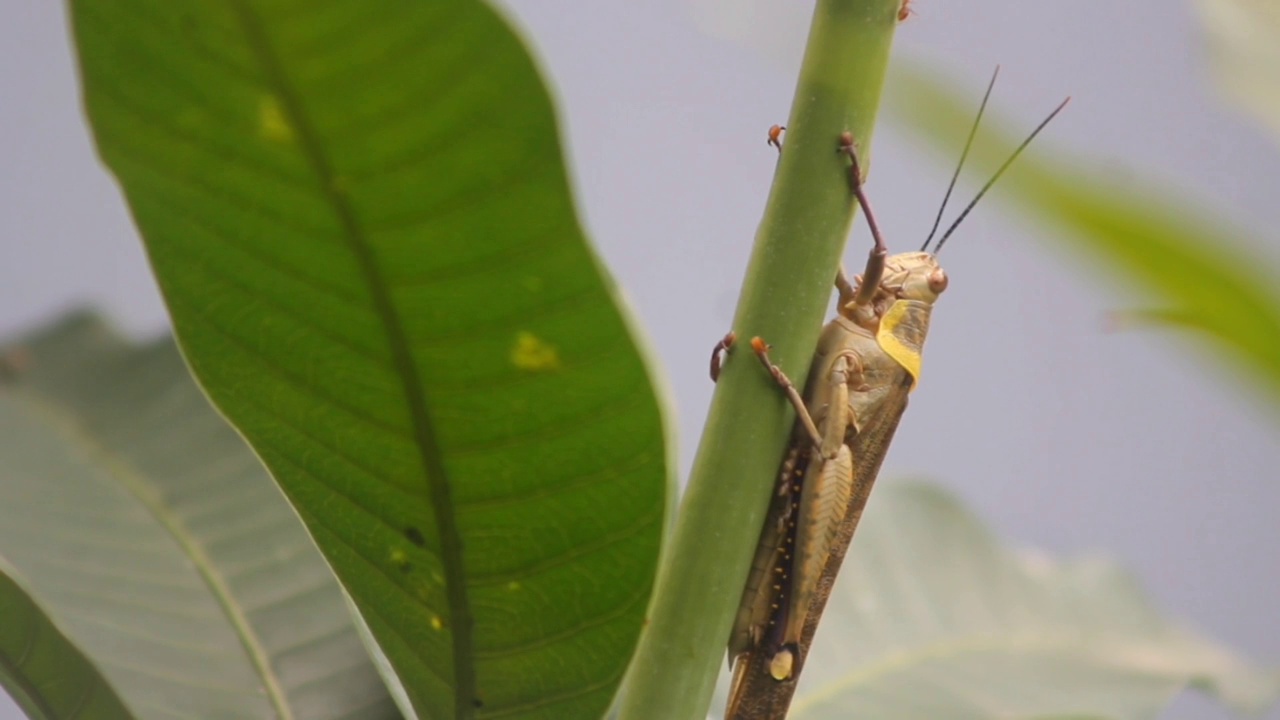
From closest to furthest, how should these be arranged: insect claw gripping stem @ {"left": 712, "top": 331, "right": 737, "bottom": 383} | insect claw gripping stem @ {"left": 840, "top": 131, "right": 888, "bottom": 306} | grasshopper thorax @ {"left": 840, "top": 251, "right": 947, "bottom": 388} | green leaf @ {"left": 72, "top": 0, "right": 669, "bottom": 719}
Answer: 1. green leaf @ {"left": 72, "top": 0, "right": 669, "bottom": 719}
2. insect claw gripping stem @ {"left": 712, "top": 331, "right": 737, "bottom": 383}
3. insect claw gripping stem @ {"left": 840, "top": 131, "right": 888, "bottom": 306}
4. grasshopper thorax @ {"left": 840, "top": 251, "right": 947, "bottom": 388}

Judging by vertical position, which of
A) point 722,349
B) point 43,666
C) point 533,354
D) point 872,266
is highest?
point 872,266

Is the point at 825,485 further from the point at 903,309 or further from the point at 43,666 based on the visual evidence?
the point at 43,666

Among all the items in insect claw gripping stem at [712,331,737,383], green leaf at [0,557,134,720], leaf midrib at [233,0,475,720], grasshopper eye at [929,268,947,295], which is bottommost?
green leaf at [0,557,134,720]

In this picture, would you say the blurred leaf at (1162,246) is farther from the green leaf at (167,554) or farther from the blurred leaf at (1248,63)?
the green leaf at (167,554)

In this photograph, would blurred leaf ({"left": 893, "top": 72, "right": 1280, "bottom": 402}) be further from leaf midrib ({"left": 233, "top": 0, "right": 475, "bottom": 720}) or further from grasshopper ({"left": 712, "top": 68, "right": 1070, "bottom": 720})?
grasshopper ({"left": 712, "top": 68, "right": 1070, "bottom": 720})

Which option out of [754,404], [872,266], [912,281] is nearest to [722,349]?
[754,404]

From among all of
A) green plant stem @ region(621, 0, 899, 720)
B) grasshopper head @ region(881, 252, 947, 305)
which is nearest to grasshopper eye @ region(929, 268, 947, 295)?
grasshopper head @ region(881, 252, 947, 305)

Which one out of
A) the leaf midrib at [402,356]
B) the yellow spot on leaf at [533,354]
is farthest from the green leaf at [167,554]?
the yellow spot on leaf at [533,354]
